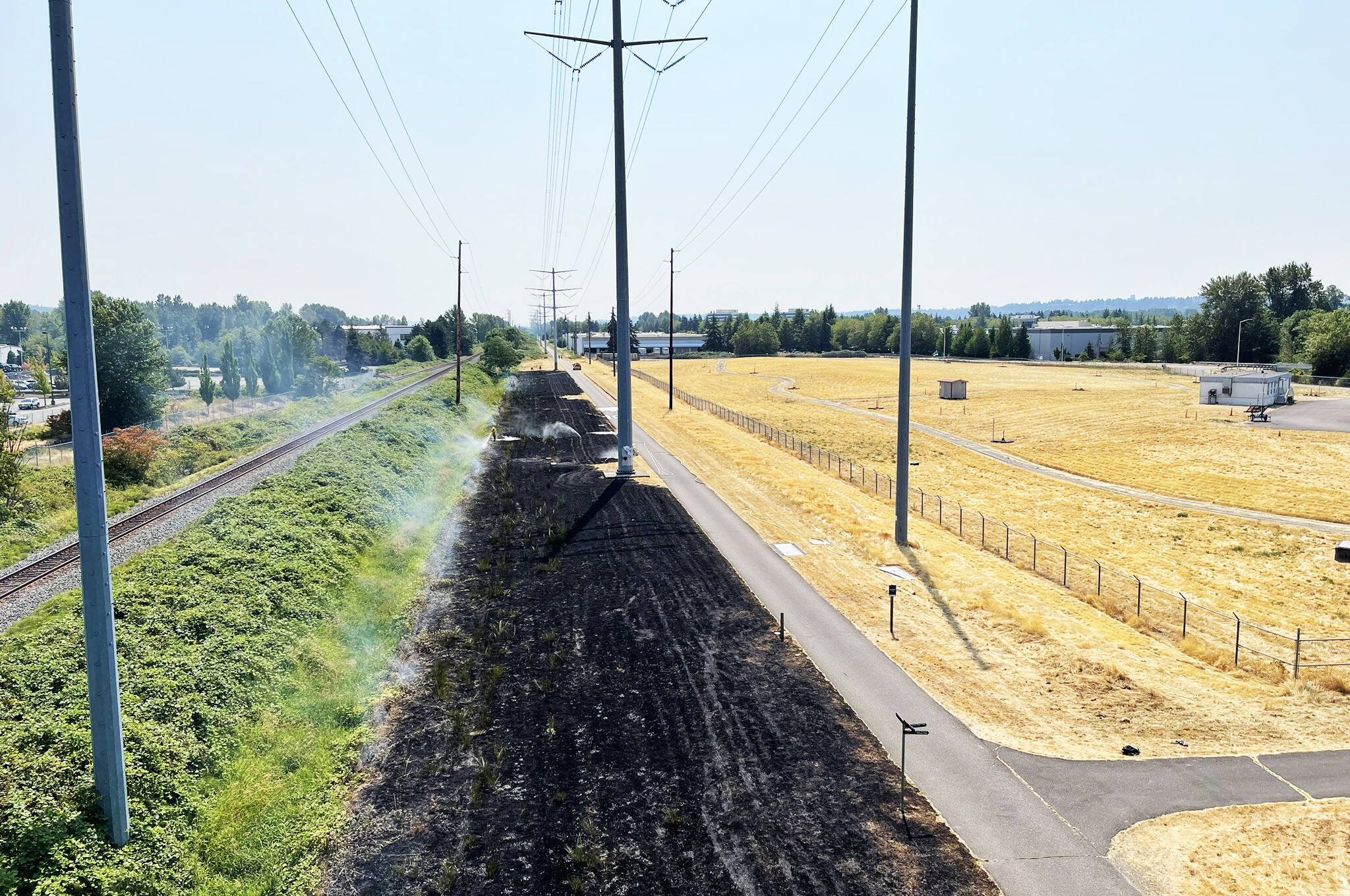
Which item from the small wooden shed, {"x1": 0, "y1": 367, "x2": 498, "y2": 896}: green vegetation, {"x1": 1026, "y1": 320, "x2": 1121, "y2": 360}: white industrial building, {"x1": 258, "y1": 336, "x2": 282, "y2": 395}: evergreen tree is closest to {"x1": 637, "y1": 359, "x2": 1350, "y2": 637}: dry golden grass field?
{"x1": 0, "y1": 367, "x2": 498, "y2": 896}: green vegetation

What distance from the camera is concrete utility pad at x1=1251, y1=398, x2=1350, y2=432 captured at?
225 ft

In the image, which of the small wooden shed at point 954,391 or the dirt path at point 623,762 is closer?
→ the dirt path at point 623,762

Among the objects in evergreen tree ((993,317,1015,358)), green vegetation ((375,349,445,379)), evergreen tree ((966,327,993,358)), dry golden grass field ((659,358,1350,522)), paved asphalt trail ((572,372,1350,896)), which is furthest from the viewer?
evergreen tree ((966,327,993,358))

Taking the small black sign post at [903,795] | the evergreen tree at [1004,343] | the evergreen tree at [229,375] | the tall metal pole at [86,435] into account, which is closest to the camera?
the tall metal pole at [86,435]

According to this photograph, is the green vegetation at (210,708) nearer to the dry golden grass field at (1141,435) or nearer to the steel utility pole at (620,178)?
the steel utility pole at (620,178)

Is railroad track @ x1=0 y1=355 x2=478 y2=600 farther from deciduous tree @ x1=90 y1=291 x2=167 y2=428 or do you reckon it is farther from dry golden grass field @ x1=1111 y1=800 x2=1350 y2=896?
dry golden grass field @ x1=1111 y1=800 x2=1350 y2=896

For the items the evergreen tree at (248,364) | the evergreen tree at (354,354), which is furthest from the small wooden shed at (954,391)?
Result: the evergreen tree at (354,354)

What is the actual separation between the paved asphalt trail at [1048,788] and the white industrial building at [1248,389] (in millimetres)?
76998

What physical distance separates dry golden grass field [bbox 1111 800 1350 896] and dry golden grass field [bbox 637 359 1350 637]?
43.7ft

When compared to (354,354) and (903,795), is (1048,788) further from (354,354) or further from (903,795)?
(354,354)

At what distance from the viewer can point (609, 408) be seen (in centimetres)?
8094

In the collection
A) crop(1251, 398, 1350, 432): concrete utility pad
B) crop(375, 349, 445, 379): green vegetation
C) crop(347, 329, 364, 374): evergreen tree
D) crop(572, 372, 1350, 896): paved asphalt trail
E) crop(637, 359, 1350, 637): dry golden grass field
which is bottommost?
crop(637, 359, 1350, 637): dry golden grass field

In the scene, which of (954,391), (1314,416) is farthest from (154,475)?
(1314,416)

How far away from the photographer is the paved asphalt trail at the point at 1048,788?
11.7 meters
